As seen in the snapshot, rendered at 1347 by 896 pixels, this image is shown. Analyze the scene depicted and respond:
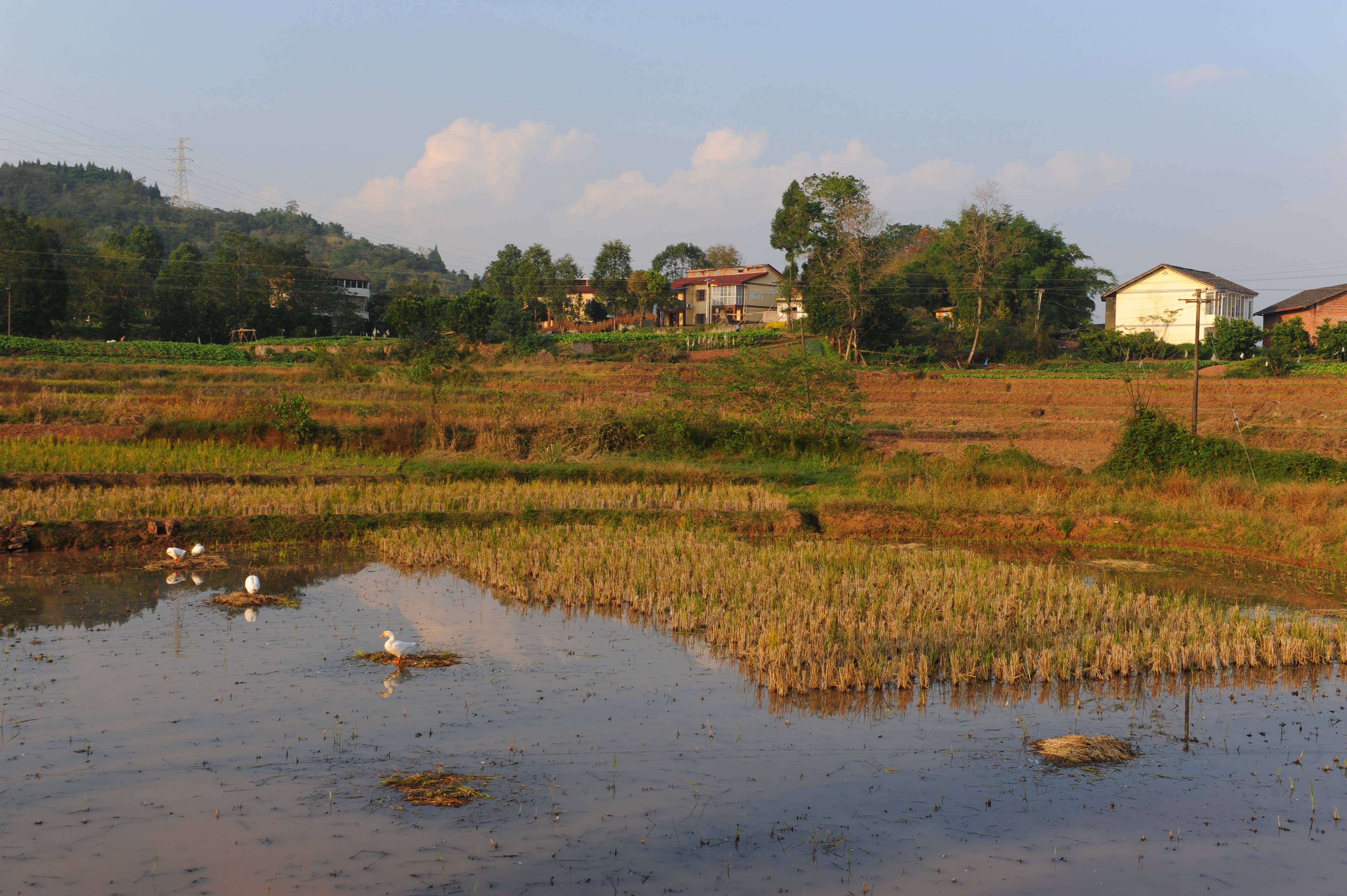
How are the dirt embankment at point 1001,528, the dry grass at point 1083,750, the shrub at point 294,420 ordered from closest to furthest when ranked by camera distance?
1. the dry grass at point 1083,750
2. the dirt embankment at point 1001,528
3. the shrub at point 294,420

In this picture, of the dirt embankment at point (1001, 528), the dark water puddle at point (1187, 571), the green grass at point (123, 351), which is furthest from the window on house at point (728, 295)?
the dark water puddle at point (1187, 571)

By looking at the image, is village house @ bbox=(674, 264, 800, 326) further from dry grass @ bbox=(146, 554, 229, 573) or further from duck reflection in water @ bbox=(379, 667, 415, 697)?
duck reflection in water @ bbox=(379, 667, 415, 697)

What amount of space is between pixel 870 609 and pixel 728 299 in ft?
204

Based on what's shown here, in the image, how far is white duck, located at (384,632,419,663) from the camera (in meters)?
8.48

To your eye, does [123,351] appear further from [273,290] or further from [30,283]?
[273,290]

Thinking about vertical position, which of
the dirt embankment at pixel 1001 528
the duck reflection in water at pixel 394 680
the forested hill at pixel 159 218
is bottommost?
the duck reflection in water at pixel 394 680

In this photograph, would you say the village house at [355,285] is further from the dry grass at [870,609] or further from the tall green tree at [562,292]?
the dry grass at [870,609]

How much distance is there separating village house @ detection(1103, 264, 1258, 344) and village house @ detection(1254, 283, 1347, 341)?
64.5 inches

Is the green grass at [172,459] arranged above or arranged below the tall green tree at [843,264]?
below

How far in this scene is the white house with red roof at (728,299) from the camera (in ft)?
232

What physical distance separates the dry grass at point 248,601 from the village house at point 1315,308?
50.9m

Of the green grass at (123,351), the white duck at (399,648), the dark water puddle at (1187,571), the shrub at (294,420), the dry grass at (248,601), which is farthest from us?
the green grass at (123,351)

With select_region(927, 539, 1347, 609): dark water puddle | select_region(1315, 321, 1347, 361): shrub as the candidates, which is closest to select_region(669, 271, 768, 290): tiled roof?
select_region(1315, 321, 1347, 361): shrub

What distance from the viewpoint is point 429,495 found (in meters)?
16.9
